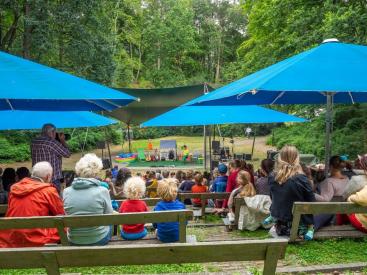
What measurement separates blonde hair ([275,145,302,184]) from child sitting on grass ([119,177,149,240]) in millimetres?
1479

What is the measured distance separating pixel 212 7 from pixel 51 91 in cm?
5359

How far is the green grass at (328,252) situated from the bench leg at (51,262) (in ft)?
8.00

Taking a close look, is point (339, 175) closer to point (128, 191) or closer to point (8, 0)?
point (128, 191)

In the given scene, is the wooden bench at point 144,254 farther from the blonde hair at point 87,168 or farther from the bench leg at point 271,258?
the blonde hair at point 87,168

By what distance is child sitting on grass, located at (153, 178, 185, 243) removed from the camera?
4086mm

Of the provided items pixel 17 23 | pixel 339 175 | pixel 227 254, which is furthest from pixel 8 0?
pixel 227 254

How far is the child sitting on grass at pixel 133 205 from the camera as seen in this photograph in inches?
164

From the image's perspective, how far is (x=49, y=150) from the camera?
591 centimetres

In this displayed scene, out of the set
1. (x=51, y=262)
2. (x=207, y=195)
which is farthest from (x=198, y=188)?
(x=51, y=262)

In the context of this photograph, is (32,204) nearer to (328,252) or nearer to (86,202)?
(86,202)

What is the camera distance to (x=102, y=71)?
19.1m

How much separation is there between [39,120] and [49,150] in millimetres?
3043

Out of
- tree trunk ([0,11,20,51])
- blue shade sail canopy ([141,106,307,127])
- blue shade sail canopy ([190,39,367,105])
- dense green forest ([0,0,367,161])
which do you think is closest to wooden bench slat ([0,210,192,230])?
blue shade sail canopy ([190,39,367,105])

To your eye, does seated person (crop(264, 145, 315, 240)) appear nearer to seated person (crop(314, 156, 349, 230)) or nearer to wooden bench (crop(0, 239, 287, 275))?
seated person (crop(314, 156, 349, 230))
